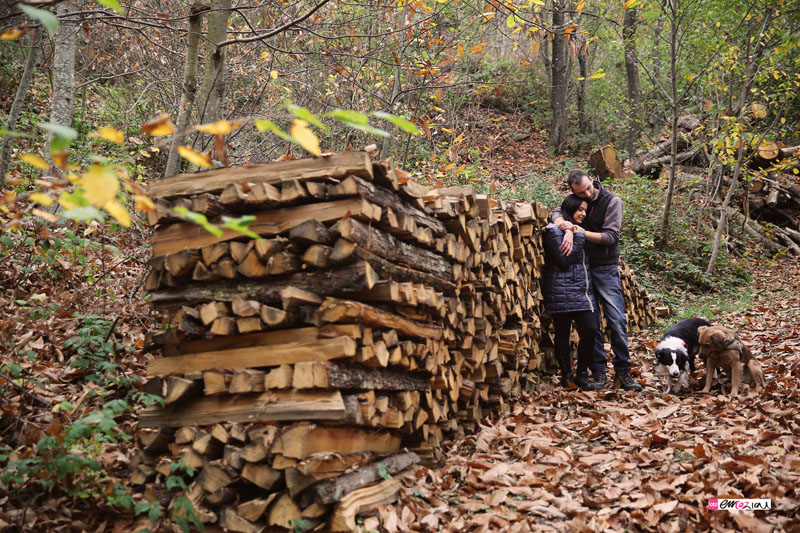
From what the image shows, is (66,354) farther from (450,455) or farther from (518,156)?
(518,156)

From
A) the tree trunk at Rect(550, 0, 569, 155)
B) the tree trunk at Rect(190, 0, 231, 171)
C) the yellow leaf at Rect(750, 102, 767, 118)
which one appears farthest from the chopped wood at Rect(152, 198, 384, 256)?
the tree trunk at Rect(550, 0, 569, 155)

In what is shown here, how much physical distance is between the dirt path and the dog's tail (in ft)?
0.40

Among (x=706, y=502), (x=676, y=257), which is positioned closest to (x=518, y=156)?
(x=676, y=257)

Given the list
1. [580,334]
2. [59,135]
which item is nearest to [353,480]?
[59,135]

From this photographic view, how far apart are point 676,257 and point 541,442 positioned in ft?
32.7

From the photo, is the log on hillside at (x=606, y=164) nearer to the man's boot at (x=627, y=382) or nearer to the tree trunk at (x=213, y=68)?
the man's boot at (x=627, y=382)

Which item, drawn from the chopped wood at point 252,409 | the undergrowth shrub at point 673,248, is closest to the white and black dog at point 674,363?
the chopped wood at point 252,409

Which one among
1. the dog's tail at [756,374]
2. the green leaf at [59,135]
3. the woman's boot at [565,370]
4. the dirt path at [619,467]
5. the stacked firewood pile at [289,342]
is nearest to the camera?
the green leaf at [59,135]

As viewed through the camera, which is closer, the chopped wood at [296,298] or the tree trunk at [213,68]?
the chopped wood at [296,298]

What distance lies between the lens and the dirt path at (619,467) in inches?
121

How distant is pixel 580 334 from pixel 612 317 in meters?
0.47

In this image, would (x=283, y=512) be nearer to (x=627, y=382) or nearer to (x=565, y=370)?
(x=565, y=370)

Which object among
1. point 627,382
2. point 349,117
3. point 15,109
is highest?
point 15,109

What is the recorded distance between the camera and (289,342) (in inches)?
121
